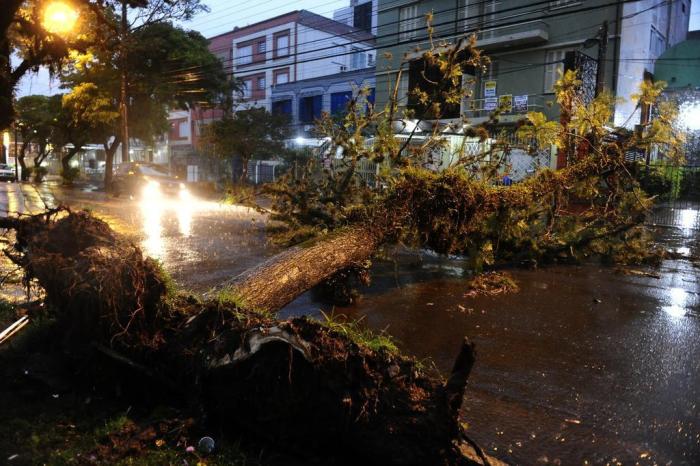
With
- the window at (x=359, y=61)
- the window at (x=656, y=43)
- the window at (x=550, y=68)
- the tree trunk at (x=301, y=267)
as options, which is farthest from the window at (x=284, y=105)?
the tree trunk at (x=301, y=267)

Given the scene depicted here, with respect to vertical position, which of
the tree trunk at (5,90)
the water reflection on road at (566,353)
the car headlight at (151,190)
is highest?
the tree trunk at (5,90)

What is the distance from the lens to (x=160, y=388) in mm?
3291

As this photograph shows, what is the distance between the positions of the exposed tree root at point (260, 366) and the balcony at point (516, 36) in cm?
2155

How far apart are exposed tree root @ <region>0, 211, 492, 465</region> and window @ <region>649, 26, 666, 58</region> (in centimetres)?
2434

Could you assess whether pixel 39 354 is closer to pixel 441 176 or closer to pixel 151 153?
pixel 441 176

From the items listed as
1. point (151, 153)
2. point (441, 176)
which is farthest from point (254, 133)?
point (151, 153)

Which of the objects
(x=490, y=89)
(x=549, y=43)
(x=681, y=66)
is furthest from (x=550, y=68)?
(x=681, y=66)

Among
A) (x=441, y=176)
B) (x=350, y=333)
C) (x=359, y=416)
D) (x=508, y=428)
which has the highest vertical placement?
(x=441, y=176)

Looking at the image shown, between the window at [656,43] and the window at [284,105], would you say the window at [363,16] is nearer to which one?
the window at [284,105]

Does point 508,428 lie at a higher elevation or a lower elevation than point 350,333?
lower

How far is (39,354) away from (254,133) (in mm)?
23637

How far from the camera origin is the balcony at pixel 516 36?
22058 mm

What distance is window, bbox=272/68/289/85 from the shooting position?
38.8 m

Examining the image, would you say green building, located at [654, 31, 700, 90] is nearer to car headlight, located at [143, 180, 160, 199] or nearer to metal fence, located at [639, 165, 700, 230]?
metal fence, located at [639, 165, 700, 230]
